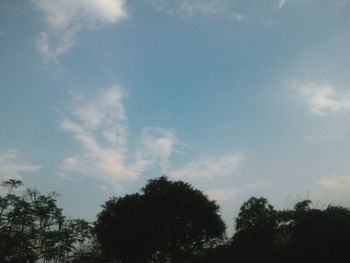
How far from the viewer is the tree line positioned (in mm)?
35447

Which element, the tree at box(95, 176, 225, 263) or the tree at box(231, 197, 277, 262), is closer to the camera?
the tree at box(231, 197, 277, 262)

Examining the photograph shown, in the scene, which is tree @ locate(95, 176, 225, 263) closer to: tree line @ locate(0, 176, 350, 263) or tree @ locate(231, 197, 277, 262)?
tree line @ locate(0, 176, 350, 263)

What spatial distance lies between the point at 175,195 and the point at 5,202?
25.0 m

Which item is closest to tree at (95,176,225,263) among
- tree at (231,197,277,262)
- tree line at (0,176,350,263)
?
tree line at (0,176,350,263)

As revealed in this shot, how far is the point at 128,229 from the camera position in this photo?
44031 mm

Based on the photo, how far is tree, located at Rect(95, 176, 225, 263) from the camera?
44.1 m

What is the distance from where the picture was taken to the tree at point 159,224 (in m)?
44.1

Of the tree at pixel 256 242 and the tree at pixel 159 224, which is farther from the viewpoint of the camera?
the tree at pixel 159 224

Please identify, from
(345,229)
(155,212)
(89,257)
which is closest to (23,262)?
(345,229)

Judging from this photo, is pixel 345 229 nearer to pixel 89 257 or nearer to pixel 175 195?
pixel 175 195

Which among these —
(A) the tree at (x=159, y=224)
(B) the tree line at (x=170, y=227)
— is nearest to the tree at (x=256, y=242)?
(B) the tree line at (x=170, y=227)

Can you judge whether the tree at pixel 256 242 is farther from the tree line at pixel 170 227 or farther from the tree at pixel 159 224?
the tree at pixel 159 224

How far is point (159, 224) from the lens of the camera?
Answer: 44.6 metres

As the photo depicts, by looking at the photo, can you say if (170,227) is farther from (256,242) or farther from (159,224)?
(256,242)
